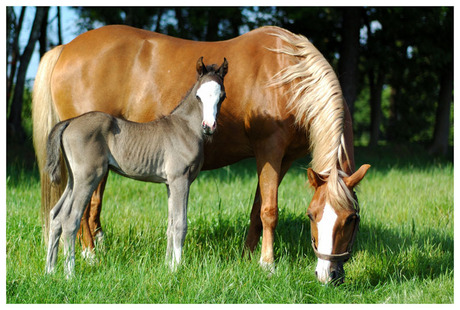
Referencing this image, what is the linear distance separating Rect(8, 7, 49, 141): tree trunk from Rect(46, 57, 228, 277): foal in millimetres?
8127

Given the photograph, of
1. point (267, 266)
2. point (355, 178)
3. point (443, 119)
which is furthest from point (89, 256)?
point (443, 119)

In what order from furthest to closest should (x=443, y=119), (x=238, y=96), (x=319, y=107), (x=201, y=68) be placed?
(x=443, y=119), (x=238, y=96), (x=319, y=107), (x=201, y=68)

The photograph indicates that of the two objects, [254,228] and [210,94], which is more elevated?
[210,94]

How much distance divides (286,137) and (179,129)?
40.5 inches

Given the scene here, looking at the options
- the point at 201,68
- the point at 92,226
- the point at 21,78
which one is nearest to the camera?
the point at 201,68

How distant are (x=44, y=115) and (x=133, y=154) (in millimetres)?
1624

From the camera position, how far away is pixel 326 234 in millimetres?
3428

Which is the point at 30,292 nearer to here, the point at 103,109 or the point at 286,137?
the point at 103,109

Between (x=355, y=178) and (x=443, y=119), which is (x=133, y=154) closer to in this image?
(x=355, y=178)

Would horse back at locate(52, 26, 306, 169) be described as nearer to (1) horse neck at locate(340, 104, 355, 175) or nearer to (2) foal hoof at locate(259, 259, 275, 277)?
(1) horse neck at locate(340, 104, 355, 175)

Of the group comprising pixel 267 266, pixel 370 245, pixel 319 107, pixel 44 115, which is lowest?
pixel 370 245

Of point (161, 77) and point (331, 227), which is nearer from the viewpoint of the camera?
point (331, 227)
